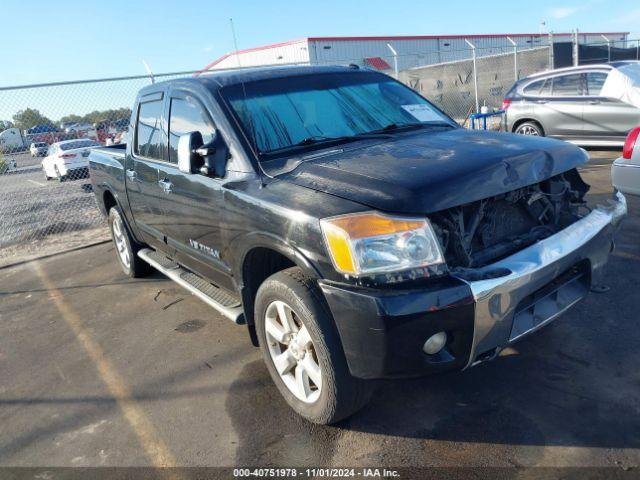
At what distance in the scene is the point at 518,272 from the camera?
2482 mm

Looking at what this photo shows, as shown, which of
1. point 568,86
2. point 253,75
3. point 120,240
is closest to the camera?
point 253,75

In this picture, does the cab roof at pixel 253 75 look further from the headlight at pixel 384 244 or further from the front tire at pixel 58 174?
the front tire at pixel 58 174

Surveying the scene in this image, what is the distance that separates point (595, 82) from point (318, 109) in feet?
27.0

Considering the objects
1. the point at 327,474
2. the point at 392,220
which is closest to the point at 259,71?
the point at 392,220

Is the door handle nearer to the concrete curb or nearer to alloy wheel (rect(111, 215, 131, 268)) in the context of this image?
alloy wheel (rect(111, 215, 131, 268))

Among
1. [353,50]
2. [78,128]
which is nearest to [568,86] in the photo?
[78,128]

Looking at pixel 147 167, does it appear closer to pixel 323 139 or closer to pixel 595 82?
pixel 323 139

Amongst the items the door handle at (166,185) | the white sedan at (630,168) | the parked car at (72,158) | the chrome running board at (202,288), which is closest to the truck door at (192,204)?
the door handle at (166,185)

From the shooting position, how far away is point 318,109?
→ 11.8ft

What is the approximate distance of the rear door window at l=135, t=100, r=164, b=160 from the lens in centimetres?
431

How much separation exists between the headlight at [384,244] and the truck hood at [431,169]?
69mm

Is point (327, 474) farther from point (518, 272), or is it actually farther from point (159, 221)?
point (159, 221)

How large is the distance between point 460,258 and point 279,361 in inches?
48.2

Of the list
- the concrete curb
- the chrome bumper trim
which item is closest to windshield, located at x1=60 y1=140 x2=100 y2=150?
the concrete curb
